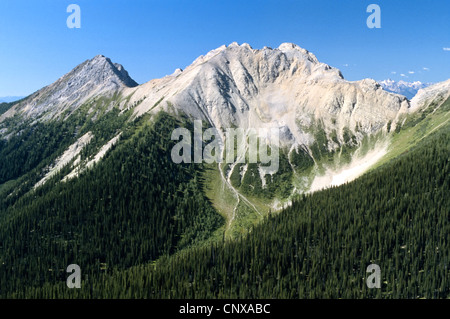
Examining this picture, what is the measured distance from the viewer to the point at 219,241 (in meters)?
Result: 146

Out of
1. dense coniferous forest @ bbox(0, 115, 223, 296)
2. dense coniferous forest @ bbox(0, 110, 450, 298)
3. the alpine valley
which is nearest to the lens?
dense coniferous forest @ bbox(0, 110, 450, 298)

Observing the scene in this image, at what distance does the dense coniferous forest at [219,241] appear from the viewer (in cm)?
10644

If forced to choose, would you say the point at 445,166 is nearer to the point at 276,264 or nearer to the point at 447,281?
the point at 447,281

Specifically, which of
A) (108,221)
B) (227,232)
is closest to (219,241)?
(227,232)

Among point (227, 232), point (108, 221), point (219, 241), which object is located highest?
point (108, 221)

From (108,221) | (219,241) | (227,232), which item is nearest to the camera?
(219,241)

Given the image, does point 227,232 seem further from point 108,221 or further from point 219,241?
point 108,221

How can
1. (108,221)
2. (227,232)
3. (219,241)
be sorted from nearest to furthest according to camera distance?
(219,241) < (108,221) < (227,232)

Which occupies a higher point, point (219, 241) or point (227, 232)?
point (227, 232)

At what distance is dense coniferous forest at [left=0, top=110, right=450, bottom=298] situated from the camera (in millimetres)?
106438

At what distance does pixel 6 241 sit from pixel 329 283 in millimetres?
130093

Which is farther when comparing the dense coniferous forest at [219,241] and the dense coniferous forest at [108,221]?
the dense coniferous forest at [108,221]
